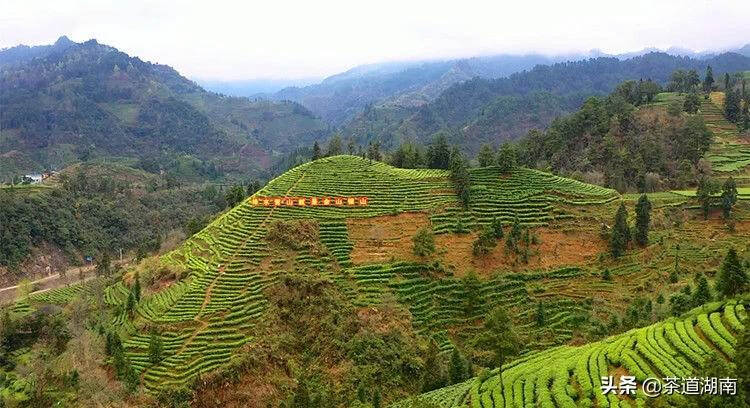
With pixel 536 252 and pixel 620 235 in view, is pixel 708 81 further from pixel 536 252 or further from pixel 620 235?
pixel 536 252

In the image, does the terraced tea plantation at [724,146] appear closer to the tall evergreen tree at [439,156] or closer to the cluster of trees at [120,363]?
the tall evergreen tree at [439,156]

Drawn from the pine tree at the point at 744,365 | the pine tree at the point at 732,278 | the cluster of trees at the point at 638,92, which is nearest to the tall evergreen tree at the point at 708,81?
the cluster of trees at the point at 638,92

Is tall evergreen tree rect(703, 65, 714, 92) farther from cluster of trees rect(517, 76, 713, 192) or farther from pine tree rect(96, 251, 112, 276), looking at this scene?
pine tree rect(96, 251, 112, 276)

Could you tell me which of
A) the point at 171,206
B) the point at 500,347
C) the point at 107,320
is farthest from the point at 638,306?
the point at 171,206

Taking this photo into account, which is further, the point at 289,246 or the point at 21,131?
the point at 21,131

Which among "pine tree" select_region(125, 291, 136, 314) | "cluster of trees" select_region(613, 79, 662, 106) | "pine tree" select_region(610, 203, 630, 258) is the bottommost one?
"pine tree" select_region(125, 291, 136, 314)

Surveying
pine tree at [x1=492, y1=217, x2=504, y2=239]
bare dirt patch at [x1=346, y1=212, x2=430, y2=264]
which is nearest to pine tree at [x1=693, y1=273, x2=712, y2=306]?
pine tree at [x1=492, y1=217, x2=504, y2=239]

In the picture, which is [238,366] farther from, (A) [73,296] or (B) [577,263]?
(A) [73,296]
